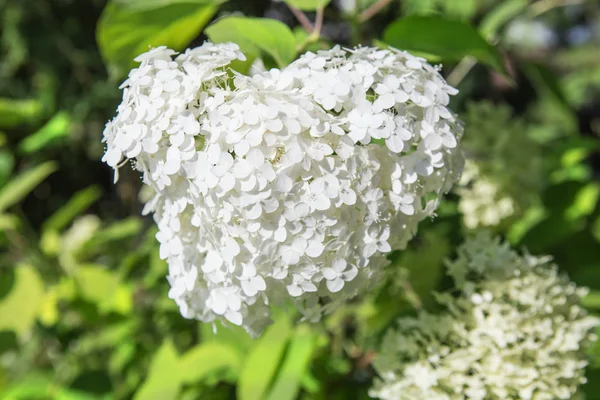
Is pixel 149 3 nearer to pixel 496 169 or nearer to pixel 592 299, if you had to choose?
pixel 496 169

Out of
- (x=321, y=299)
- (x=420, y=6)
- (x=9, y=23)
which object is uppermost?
(x=420, y=6)

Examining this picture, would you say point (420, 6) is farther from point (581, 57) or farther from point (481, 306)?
point (581, 57)

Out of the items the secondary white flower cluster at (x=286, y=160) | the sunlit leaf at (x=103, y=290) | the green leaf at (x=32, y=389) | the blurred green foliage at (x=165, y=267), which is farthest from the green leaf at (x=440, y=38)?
the green leaf at (x=32, y=389)

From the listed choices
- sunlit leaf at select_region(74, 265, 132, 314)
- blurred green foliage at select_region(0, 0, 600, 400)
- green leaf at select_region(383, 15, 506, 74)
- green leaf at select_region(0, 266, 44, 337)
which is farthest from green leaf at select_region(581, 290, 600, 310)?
green leaf at select_region(0, 266, 44, 337)

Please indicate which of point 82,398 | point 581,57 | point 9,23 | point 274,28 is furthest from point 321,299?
point 581,57

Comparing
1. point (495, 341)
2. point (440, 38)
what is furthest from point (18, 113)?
point (495, 341)

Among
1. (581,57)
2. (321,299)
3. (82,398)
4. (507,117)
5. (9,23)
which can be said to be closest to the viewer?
(321,299)

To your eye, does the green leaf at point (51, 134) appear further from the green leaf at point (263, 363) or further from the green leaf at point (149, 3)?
the green leaf at point (263, 363)
